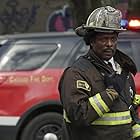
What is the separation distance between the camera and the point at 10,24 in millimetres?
17797

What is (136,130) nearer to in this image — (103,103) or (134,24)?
(103,103)

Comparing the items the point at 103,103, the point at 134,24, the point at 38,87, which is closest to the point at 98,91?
the point at 103,103

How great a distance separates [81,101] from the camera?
306 centimetres

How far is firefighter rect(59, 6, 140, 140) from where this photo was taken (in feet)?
10.0

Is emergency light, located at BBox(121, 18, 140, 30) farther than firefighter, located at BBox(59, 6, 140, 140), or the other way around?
emergency light, located at BBox(121, 18, 140, 30)

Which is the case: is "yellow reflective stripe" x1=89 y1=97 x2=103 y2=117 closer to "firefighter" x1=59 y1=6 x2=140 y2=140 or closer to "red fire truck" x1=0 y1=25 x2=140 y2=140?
"firefighter" x1=59 y1=6 x2=140 y2=140

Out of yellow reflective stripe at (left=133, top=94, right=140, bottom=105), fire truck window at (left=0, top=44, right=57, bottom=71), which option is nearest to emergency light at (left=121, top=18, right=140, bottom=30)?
fire truck window at (left=0, top=44, right=57, bottom=71)

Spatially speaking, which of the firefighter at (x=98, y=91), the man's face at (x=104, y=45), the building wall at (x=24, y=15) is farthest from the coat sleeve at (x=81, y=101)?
the building wall at (x=24, y=15)

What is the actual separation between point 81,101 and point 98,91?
0.12m

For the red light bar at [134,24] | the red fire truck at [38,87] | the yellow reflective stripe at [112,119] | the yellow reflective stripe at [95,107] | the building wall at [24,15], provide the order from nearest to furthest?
the yellow reflective stripe at [95,107] < the yellow reflective stripe at [112,119] < the red fire truck at [38,87] < the red light bar at [134,24] < the building wall at [24,15]

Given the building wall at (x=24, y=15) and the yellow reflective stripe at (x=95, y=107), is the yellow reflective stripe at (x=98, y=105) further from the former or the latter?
the building wall at (x=24, y=15)

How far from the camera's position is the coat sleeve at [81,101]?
303 centimetres

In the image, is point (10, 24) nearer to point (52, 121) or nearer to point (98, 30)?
point (52, 121)

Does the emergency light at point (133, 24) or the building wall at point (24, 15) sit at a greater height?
the emergency light at point (133, 24)
